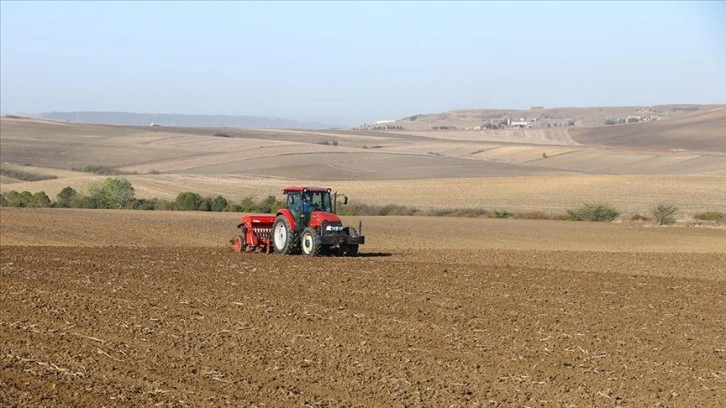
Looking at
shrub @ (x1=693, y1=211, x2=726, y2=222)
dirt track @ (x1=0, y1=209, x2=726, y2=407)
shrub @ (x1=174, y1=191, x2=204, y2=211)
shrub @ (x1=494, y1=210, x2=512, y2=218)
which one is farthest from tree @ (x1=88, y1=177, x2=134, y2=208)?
dirt track @ (x1=0, y1=209, x2=726, y2=407)

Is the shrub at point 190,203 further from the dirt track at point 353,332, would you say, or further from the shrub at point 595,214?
the dirt track at point 353,332

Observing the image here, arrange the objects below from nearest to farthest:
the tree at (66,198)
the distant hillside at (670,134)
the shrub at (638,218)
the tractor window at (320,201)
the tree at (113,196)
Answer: the tractor window at (320,201) < the shrub at (638,218) < the tree at (66,198) < the tree at (113,196) < the distant hillside at (670,134)

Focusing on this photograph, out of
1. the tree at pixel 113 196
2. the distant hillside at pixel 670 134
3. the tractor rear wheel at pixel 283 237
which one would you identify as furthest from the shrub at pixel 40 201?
the distant hillside at pixel 670 134

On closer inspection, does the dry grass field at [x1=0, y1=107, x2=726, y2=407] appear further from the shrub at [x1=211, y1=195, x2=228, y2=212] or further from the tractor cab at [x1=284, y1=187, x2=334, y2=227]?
the shrub at [x1=211, y1=195, x2=228, y2=212]

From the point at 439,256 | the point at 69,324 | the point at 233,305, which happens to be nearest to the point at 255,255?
the point at 439,256

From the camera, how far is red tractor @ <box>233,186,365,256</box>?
23.9 meters

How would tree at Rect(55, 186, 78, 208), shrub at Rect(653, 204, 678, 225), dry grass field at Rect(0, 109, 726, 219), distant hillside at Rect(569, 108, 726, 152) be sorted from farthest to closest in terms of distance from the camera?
distant hillside at Rect(569, 108, 726, 152) → dry grass field at Rect(0, 109, 726, 219) → tree at Rect(55, 186, 78, 208) → shrub at Rect(653, 204, 678, 225)

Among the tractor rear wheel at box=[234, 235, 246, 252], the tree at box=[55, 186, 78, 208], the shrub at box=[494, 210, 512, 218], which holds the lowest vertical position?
the shrub at box=[494, 210, 512, 218]

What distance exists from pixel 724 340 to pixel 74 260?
1331 centimetres

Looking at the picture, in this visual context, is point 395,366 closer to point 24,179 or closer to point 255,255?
point 255,255

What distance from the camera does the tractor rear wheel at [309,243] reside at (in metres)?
23.9

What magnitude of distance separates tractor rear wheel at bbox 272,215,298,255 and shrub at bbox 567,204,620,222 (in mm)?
23785

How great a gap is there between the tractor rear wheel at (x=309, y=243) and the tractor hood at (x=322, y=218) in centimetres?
24

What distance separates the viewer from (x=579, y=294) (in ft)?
56.9
